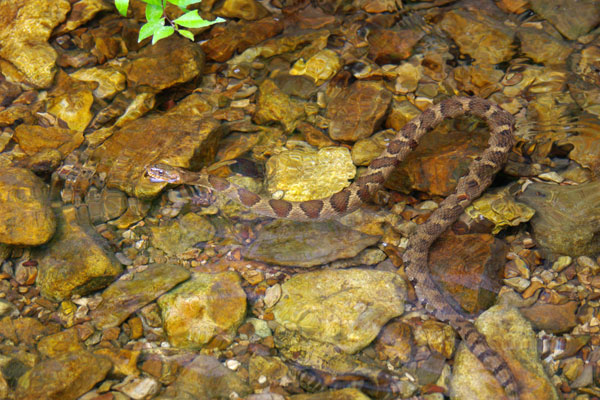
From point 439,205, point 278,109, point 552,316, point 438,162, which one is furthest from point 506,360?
point 278,109

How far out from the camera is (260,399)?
5008mm

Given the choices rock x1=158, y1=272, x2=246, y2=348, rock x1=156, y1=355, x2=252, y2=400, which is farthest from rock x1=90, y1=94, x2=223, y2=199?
rock x1=156, y1=355, x2=252, y2=400

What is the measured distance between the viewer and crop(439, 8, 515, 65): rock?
27.7 ft

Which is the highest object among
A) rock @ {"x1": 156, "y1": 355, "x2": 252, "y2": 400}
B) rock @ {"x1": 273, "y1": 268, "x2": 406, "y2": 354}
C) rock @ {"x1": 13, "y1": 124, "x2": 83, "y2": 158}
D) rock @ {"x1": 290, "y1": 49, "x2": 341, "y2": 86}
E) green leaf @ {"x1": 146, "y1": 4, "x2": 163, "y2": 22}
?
green leaf @ {"x1": 146, "y1": 4, "x2": 163, "y2": 22}

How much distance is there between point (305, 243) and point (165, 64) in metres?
3.98

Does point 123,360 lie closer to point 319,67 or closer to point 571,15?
point 319,67

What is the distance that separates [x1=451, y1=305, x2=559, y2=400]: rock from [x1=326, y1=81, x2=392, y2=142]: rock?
3385 millimetres

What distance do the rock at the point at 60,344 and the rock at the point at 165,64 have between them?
166 inches

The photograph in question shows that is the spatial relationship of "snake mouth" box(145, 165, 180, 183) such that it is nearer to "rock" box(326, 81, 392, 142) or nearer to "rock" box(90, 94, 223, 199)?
"rock" box(90, 94, 223, 199)

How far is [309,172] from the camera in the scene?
7.51m

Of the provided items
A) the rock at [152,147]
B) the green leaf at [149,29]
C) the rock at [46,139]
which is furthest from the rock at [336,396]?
the rock at [46,139]

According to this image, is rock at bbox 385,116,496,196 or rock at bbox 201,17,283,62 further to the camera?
rock at bbox 201,17,283,62

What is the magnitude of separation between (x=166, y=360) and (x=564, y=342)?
4344 mm

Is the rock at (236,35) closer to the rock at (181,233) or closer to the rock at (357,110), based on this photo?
the rock at (357,110)
